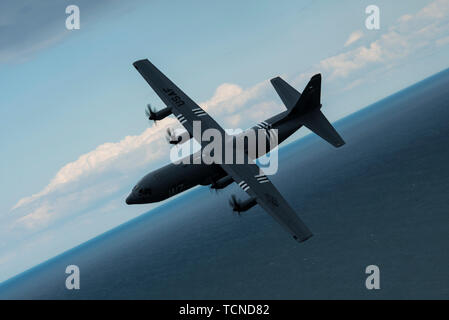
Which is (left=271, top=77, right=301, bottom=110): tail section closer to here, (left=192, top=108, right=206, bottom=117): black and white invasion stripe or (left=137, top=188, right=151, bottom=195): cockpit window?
(left=192, top=108, right=206, bottom=117): black and white invasion stripe

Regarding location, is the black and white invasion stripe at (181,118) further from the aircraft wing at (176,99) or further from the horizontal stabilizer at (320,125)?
the horizontal stabilizer at (320,125)

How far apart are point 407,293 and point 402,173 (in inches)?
3238

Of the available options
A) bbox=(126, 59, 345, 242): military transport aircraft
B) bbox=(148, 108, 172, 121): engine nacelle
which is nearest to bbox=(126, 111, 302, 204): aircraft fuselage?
bbox=(126, 59, 345, 242): military transport aircraft

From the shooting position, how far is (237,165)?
34.6m

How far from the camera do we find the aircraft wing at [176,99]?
132 feet

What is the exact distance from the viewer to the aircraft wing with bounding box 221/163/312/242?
2750 centimetres

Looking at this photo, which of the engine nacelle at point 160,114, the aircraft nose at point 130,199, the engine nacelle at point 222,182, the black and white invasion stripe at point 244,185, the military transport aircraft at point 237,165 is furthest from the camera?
the engine nacelle at point 160,114

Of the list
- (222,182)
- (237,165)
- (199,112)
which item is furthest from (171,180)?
(199,112)

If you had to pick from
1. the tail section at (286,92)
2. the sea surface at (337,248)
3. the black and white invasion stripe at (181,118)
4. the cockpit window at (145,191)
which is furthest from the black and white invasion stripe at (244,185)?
the sea surface at (337,248)

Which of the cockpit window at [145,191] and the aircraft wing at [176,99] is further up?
the aircraft wing at [176,99]

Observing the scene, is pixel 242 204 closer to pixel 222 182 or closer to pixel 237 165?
pixel 222 182

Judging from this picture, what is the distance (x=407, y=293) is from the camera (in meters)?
76.9

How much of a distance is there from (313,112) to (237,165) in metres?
16.6

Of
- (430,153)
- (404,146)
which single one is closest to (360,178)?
(430,153)
